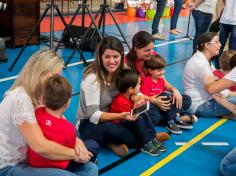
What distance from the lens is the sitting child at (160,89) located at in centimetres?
373

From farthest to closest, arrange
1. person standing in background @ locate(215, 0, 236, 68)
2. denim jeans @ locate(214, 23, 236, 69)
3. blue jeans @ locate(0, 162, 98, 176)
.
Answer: denim jeans @ locate(214, 23, 236, 69), person standing in background @ locate(215, 0, 236, 68), blue jeans @ locate(0, 162, 98, 176)

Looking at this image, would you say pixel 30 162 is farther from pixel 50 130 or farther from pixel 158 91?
pixel 158 91

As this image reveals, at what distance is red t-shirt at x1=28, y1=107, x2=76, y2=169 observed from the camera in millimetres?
2158

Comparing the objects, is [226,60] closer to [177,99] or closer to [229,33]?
[177,99]

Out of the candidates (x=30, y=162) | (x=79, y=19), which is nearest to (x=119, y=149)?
(x=30, y=162)

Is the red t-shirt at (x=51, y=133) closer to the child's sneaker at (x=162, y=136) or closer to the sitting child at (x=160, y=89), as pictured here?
the child's sneaker at (x=162, y=136)

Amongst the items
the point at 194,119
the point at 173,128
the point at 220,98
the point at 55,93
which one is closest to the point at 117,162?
the point at 173,128

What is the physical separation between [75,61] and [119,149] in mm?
3117

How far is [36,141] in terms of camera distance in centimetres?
203

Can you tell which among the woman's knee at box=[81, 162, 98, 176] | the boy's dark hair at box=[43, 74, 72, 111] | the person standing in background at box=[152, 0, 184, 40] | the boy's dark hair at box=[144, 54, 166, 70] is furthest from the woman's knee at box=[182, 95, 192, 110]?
the person standing in background at box=[152, 0, 184, 40]

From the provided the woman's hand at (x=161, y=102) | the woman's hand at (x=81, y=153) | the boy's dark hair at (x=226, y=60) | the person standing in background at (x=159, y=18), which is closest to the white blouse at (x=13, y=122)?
the woman's hand at (x=81, y=153)

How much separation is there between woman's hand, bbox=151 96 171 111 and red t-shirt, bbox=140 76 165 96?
13 cm

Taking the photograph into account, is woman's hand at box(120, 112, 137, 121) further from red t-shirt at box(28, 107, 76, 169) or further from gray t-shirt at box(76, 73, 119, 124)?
red t-shirt at box(28, 107, 76, 169)

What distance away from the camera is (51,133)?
2160 mm
